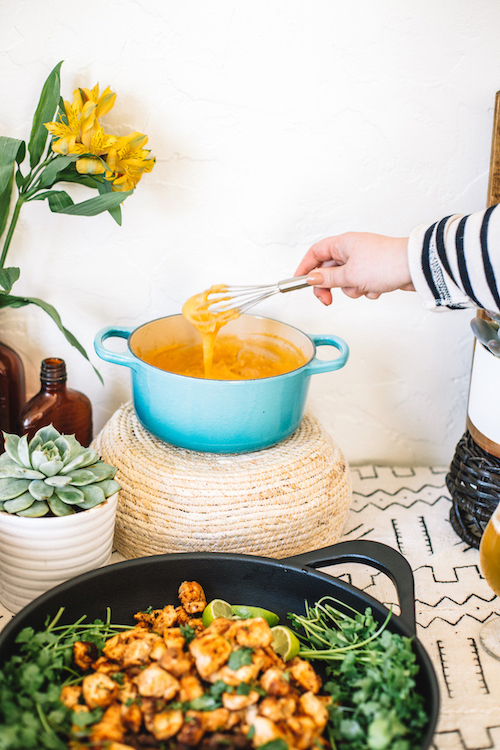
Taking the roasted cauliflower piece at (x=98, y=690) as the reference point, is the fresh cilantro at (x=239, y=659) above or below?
above

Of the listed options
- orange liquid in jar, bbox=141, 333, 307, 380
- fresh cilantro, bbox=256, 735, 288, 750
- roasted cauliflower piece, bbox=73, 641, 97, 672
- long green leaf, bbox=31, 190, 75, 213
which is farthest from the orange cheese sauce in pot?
fresh cilantro, bbox=256, 735, 288, 750

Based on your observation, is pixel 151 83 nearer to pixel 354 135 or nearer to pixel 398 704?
pixel 354 135

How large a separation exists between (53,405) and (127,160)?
0.41 meters

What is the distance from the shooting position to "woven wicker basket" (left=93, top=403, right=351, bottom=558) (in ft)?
2.68

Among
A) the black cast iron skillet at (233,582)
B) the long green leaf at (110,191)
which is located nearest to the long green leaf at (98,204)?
the long green leaf at (110,191)

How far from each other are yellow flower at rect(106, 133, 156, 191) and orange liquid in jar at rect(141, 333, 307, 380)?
29cm

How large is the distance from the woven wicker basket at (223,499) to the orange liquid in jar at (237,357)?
161mm

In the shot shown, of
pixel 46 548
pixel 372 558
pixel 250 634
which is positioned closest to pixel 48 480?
pixel 46 548

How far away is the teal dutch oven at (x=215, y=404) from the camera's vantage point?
0.83 m

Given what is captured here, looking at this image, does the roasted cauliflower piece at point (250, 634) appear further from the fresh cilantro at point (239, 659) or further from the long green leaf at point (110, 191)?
the long green leaf at point (110, 191)

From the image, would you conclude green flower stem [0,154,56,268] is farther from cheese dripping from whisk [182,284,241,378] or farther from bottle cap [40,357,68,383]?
cheese dripping from whisk [182,284,241,378]

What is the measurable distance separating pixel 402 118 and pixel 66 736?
101 cm

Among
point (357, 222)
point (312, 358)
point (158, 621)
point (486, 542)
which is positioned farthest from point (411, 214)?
point (158, 621)

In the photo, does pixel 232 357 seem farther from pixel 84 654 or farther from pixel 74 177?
pixel 84 654
